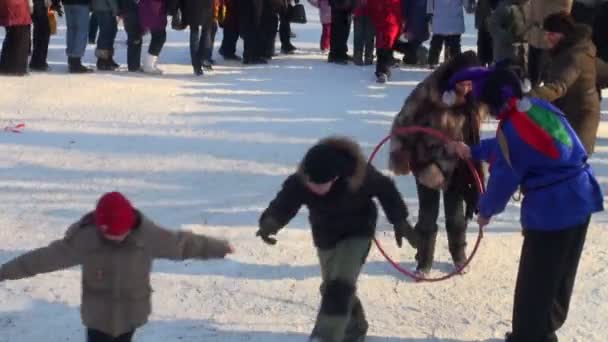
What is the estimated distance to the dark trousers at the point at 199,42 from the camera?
13.6 meters

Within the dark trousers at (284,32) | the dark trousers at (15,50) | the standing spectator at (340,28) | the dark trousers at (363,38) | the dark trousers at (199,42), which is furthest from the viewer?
the dark trousers at (284,32)

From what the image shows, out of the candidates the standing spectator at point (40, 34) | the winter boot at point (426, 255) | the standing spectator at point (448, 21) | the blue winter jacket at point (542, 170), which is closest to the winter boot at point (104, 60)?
the standing spectator at point (40, 34)

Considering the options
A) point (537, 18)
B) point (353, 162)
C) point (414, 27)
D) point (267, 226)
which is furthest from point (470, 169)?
point (414, 27)

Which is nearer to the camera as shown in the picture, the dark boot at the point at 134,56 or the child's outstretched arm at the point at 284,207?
the child's outstretched arm at the point at 284,207

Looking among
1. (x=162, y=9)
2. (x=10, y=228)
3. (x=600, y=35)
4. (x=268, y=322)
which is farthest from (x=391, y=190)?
(x=162, y=9)

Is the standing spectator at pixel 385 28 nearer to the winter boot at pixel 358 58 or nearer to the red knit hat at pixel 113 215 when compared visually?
the winter boot at pixel 358 58

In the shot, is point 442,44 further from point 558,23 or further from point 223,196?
point 558,23

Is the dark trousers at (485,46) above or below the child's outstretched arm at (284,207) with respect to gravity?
below

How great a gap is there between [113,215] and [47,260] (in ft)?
1.47

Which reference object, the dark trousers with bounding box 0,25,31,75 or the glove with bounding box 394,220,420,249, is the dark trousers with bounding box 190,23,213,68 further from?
the glove with bounding box 394,220,420,249

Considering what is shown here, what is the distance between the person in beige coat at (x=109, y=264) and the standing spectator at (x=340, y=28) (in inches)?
389

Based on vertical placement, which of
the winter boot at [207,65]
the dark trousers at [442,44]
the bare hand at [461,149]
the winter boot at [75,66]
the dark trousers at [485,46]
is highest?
the bare hand at [461,149]

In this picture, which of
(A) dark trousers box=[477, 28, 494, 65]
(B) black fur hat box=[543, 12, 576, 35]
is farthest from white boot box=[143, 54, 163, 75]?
(B) black fur hat box=[543, 12, 576, 35]

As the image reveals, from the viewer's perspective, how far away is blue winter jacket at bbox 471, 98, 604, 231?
507cm
